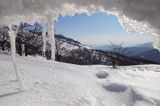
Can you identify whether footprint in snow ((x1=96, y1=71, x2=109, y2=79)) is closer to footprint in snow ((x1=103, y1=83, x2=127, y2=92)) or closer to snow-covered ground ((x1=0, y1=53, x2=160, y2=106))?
snow-covered ground ((x1=0, y1=53, x2=160, y2=106))

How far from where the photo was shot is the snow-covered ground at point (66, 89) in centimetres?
1049

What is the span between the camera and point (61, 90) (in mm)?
11586

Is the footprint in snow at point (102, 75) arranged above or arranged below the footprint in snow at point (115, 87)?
above

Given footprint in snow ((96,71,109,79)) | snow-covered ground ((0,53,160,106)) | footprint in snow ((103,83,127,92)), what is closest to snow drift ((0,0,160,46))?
snow-covered ground ((0,53,160,106))

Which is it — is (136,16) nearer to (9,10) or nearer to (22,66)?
(9,10)

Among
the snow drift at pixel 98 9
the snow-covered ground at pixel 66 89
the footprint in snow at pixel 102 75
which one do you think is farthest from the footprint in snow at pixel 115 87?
the snow drift at pixel 98 9

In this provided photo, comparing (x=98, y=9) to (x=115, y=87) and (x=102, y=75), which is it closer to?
(x=115, y=87)

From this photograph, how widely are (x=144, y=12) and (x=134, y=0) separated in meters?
0.13

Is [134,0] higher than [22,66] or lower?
higher

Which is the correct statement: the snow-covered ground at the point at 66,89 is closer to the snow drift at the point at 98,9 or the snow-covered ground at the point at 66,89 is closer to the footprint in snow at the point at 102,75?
the footprint in snow at the point at 102,75

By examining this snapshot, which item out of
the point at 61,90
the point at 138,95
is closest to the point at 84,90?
the point at 61,90

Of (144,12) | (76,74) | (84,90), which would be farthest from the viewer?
(76,74)

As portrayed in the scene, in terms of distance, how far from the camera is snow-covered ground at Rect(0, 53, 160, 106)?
10492 mm

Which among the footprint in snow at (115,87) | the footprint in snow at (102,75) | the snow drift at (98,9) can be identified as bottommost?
the footprint in snow at (115,87)
